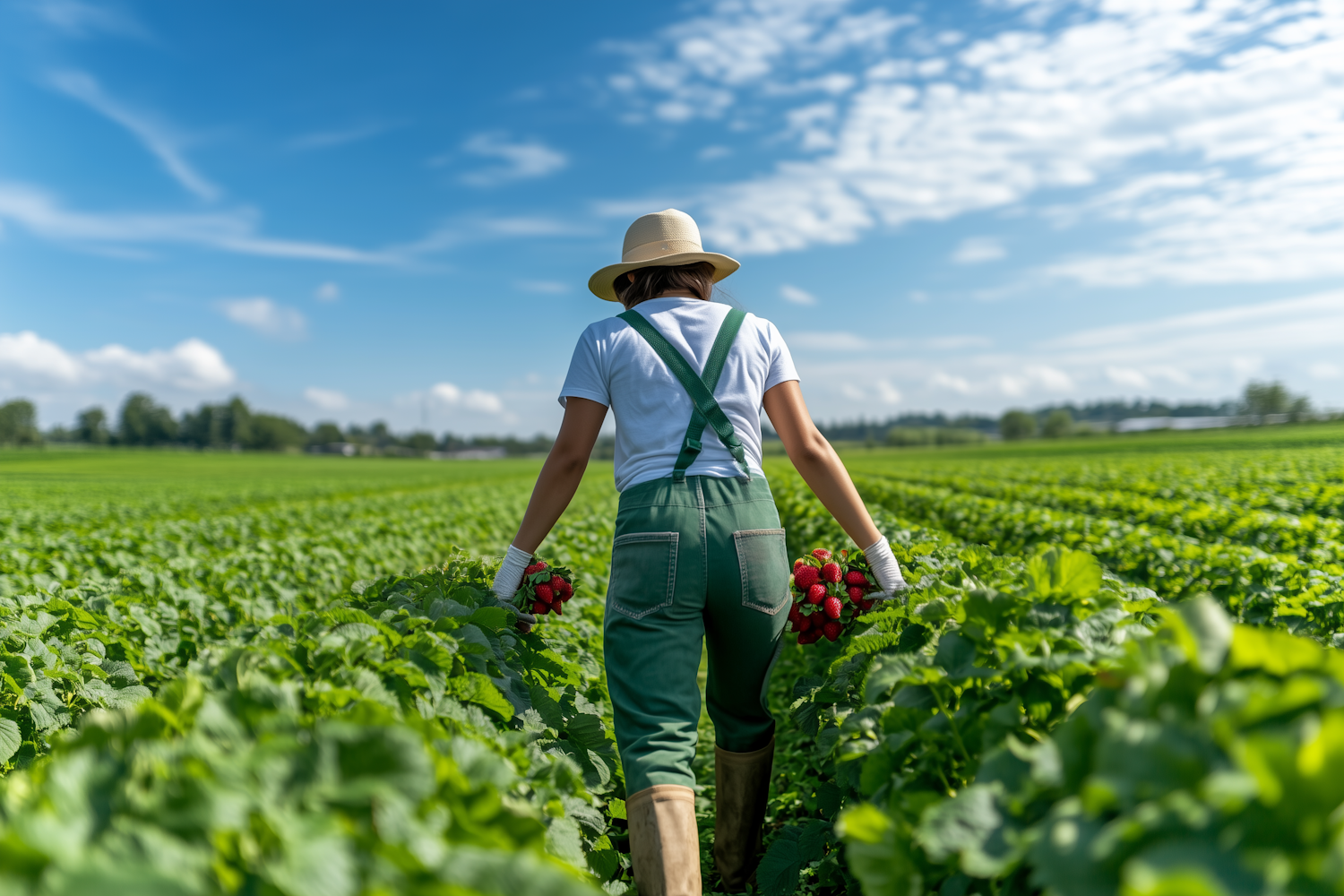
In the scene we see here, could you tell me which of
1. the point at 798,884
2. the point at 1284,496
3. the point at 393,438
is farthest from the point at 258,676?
the point at 393,438

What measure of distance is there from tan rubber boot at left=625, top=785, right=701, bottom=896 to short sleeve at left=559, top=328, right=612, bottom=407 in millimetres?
1294

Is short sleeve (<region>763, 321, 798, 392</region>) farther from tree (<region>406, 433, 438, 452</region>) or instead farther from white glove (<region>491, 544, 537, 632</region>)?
tree (<region>406, 433, 438, 452</region>)

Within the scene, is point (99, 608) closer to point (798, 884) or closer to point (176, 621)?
Result: point (176, 621)

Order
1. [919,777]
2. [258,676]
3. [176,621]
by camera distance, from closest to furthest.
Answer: [258,676], [919,777], [176,621]

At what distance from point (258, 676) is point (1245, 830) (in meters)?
1.72

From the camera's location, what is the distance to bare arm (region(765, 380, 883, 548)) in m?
2.62

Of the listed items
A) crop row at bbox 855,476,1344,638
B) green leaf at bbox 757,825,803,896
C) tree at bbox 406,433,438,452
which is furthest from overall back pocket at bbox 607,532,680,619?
tree at bbox 406,433,438,452

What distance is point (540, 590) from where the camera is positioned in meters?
3.00

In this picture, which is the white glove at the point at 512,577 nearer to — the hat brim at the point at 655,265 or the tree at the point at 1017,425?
the hat brim at the point at 655,265

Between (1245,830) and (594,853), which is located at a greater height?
(1245,830)

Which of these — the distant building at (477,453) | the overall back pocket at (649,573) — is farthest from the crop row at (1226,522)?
the distant building at (477,453)

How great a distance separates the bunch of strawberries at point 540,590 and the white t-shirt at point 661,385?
0.65 metres

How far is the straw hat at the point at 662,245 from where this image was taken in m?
2.76

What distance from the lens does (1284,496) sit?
40.6 feet
